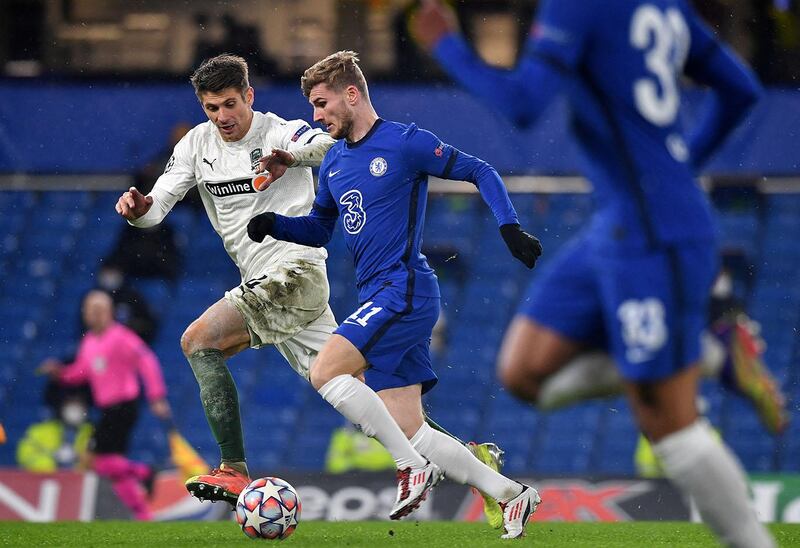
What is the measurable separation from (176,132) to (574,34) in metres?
10.7

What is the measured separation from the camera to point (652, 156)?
371cm

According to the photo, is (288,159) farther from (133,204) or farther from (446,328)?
(446,328)

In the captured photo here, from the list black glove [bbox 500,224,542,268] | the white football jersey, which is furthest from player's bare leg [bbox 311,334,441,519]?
the white football jersey

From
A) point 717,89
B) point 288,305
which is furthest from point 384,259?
point 717,89

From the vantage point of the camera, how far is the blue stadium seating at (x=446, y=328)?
13.8 metres

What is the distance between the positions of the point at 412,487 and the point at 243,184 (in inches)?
74.6

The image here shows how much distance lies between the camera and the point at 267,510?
5961 millimetres

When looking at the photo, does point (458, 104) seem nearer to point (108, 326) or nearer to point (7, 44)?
point (108, 326)

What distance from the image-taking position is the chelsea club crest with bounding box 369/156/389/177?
5.99 m

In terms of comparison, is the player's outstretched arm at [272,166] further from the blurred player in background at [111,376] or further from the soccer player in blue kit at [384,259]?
the blurred player in background at [111,376]

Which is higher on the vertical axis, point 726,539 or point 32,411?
point 726,539

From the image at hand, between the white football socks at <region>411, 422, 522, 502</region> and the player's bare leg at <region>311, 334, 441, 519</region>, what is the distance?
209 millimetres

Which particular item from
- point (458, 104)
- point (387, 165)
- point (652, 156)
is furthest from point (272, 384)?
point (652, 156)

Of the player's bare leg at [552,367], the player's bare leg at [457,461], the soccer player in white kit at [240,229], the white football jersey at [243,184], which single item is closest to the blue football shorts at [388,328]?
the player's bare leg at [457,461]
